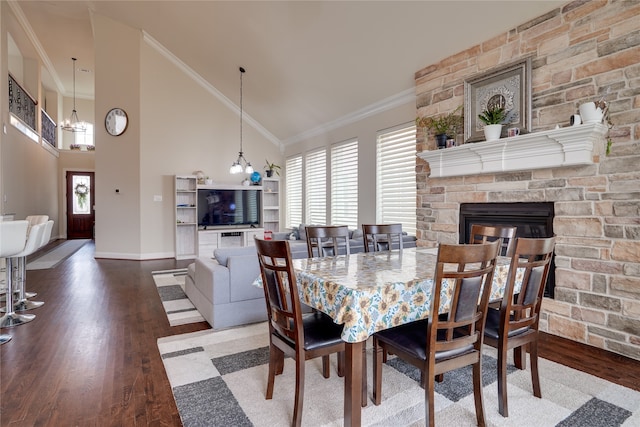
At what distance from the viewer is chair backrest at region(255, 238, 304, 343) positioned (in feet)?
5.54

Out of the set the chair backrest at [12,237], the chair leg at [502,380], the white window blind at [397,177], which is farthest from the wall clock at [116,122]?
the chair leg at [502,380]

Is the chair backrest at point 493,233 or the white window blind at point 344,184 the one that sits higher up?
the white window blind at point 344,184

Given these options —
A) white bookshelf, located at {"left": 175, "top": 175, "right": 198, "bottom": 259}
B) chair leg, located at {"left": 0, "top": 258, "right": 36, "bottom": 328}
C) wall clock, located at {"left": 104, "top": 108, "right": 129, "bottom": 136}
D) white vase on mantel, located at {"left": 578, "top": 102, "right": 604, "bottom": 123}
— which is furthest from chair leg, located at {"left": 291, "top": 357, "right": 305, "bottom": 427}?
wall clock, located at {"left": 104, "top": 108, "right": 129, "bottom": 136}

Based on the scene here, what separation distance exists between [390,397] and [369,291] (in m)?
0.90

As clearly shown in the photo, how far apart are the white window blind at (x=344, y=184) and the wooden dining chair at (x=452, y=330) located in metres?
4.39

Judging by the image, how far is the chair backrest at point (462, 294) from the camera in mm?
1515

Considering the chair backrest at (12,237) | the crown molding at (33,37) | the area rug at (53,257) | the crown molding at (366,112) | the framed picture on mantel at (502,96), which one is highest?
the crown molding at (33,37)

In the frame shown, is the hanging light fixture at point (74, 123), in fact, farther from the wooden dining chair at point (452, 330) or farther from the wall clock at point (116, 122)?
the wooden dining chair at point (452, 330)

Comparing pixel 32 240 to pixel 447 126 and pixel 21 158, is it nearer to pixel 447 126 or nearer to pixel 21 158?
pixel 447 126

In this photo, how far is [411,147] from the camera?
5059 mm

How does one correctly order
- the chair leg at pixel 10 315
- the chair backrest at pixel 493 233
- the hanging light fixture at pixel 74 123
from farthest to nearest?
the hanging light fixture at pixel 74 123, the chair leg at pixel 10 315, the chair backrest at pixel 493 233

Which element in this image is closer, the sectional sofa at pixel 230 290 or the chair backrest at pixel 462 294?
the chair backrest at pixel 462 294

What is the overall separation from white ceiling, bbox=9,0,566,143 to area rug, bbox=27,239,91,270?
4.62 meters

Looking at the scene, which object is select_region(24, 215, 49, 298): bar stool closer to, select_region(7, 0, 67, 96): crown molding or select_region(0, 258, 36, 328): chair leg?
select_region(0, 258, 36, 328): chair leg
